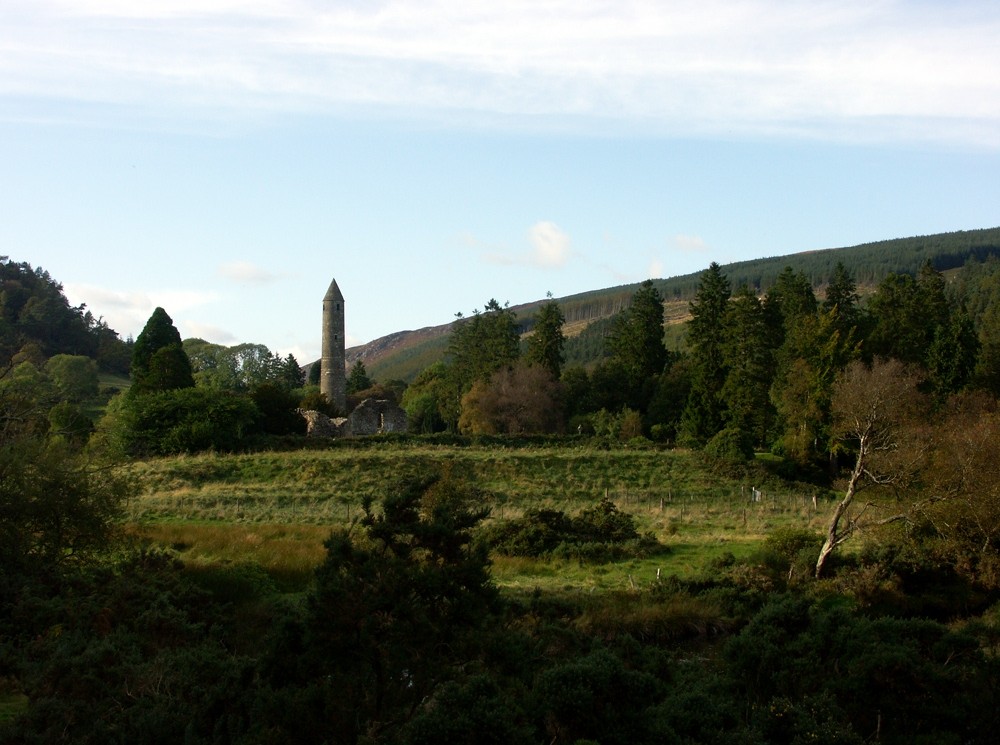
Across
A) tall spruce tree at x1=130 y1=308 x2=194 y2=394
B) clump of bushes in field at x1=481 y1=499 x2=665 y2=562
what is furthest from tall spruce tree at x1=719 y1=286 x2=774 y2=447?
tall spruce tree at x1=130 y1=308 x2=194 y2=394

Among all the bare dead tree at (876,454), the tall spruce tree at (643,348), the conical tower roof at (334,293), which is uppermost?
the conical tower roof at (334,293)

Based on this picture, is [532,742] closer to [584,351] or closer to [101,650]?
[101,650]

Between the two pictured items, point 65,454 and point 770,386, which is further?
point 770,386

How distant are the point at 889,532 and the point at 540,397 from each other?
37355mm

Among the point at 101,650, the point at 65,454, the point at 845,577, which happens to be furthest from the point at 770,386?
the point at 101,650

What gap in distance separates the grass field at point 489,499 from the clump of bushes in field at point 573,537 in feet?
1.88

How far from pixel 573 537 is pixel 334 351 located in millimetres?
52805

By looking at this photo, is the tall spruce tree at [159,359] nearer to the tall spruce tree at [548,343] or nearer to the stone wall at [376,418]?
the stone wall at [376,418]

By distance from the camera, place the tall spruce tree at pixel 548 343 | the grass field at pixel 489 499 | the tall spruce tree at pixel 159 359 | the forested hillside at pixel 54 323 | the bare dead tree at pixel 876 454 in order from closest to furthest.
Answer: the grass field at pixel 489 499 → the bare dead tree at pixel 876 454 → the tall spruce tree at pixel 159 359 → the tall spruce tree at pixel 548 343 → the forested hillside at pixel 54 323

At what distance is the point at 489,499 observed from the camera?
36.3 metres

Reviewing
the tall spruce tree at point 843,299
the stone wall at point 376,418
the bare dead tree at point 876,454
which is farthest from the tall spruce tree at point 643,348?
the bare dead tree at point 876,454

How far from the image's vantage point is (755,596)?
23.9 metres

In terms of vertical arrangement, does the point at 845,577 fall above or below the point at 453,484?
below

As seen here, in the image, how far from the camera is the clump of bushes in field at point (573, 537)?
2836 centimetres
